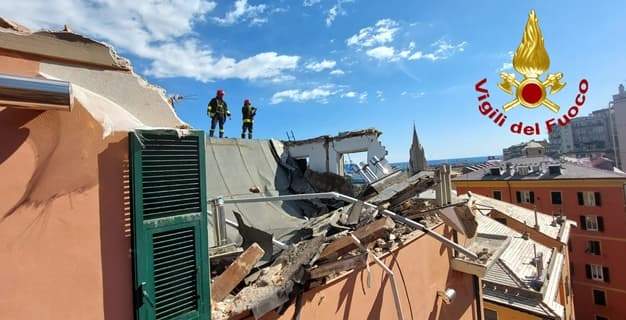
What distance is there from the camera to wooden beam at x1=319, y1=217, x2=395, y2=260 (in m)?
4.55

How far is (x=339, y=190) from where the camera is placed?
29.4 ft

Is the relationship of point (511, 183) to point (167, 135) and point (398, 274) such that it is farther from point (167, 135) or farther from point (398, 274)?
point (167, 135)

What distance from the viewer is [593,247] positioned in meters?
29.3

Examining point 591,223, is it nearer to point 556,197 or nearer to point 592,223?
point 592,223

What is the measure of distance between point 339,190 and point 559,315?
9.11 m

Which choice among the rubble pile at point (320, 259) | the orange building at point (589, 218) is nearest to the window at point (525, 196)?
the orange building at point (589, 218)

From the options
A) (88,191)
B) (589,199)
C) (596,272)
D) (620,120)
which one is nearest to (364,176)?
(88,191)

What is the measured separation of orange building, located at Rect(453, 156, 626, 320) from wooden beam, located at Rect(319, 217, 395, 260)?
3339cm

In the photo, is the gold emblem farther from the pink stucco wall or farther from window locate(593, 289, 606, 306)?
window locate(593, 289, 606, 306)

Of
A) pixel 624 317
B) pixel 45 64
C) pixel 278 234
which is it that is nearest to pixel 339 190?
pixel 278 234

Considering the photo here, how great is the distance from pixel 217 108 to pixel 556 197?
33.4m

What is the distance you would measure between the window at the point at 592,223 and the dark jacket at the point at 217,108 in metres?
33.6

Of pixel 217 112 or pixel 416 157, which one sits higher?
pixel 217 112

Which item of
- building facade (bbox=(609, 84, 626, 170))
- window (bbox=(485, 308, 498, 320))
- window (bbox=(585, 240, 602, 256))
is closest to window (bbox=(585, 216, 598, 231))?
window (bbox=(585, 240, 602, 256))
